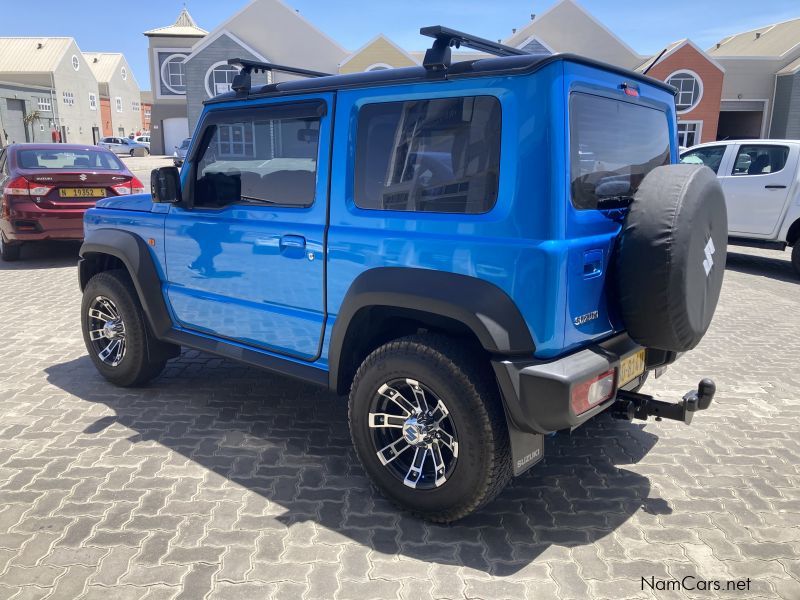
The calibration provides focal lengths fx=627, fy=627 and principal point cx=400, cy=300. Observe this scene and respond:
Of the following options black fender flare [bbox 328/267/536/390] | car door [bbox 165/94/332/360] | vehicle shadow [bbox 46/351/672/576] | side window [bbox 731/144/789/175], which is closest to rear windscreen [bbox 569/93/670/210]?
black fender flare [bbox 328/267/536/390]

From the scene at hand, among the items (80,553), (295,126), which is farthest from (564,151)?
(80,553)

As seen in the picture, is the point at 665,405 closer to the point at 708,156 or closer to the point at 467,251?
the point at 467,251

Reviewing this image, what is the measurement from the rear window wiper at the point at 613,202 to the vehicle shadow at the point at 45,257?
8.56 meters

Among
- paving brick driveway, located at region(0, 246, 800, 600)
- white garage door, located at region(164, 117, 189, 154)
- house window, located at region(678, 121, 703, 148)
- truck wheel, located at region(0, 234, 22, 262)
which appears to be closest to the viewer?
paving brick driveway, located at region(0, 246, 800, 600)

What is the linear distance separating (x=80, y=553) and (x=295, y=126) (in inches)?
90.7

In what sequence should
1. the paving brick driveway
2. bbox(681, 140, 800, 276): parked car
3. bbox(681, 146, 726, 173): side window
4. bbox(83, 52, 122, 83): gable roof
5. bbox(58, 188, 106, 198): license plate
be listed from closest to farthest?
the paving brick driveway < bbox(58, 188, 106, 198): license plate < bbox(681, 140, 800, 276): parked car < bbox(681, 146, 726, 173): side window < bbox(83, 52, 122, 83): gable roof

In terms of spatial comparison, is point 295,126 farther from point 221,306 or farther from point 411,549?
point 411,549

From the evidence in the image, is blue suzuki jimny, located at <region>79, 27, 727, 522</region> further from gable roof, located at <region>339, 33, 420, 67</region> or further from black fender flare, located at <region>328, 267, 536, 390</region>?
gable roof, located at <region>339, 33, 420, 67</region>

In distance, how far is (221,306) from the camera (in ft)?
12.7

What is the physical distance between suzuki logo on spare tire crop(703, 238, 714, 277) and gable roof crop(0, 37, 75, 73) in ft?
188

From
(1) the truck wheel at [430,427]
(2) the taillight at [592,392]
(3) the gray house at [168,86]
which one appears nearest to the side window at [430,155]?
(1) the truck wheel at [430,427]

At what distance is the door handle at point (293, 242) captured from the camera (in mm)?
3287

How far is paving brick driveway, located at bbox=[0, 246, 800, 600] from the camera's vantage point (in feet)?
8.55

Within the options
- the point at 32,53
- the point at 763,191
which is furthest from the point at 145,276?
the point at 32,53
